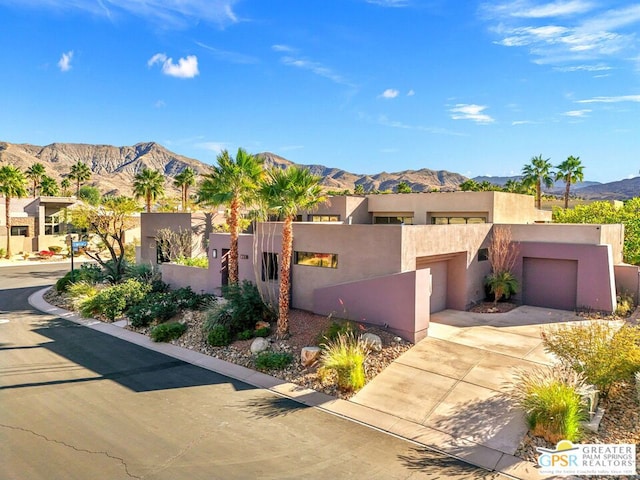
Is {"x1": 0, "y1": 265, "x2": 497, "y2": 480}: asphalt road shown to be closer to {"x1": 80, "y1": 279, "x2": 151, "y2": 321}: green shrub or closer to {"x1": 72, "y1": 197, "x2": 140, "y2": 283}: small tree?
{"x1": 80, "y1": 279, "x2": 151, "y2": 321}: green shrub

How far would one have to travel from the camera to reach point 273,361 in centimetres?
1266

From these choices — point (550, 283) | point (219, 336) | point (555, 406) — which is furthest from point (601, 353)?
point (219, 336)

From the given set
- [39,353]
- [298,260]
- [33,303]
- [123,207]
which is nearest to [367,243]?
[298,260]

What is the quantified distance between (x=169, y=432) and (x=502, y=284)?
15102 millimetres

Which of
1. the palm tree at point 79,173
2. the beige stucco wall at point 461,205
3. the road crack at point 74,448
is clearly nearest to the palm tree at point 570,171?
the beige stucco wall at point 461,205

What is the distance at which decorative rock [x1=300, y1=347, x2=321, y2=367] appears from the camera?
1248 cm

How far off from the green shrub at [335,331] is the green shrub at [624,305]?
38.3ft

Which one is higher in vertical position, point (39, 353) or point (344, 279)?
point (344, 279)

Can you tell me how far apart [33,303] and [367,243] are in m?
19.0

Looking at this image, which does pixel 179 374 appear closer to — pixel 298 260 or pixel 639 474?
pixel 298 260

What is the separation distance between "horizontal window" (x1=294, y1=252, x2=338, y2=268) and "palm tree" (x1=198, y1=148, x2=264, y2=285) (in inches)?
115

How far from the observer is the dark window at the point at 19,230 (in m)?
45.5

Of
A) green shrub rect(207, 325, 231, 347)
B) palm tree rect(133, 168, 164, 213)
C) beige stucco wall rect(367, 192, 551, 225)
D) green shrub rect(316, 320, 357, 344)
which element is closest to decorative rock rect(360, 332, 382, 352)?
green shrub rect(316, 320, 357, 344)

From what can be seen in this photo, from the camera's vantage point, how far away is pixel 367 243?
15.3 metres
